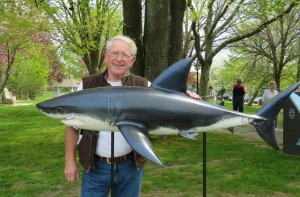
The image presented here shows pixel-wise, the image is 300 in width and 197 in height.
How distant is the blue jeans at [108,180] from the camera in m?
2.94

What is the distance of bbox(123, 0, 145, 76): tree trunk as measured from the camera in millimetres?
10008

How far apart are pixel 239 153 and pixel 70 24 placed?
11.6 meters

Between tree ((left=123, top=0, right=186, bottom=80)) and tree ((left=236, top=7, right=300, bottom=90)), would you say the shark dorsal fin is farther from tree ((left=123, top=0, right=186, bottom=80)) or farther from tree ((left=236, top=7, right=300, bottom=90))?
tree ((left=236, top=7, right=300, bottom=90))

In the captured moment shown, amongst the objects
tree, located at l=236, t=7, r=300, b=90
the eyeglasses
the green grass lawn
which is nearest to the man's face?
the eyeglasses

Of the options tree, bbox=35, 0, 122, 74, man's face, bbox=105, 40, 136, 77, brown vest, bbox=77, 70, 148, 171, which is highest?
tree, bbox=35, 0, 122, 74

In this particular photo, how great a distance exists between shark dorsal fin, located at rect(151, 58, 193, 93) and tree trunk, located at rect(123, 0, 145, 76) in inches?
298

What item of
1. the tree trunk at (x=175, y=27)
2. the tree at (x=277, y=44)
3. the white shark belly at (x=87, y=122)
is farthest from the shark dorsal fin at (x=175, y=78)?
the tree at (x=277, y=44)

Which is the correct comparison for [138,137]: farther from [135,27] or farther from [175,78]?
[135,27]

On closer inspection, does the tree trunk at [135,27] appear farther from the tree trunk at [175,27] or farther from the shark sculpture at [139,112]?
the shark sculpture at [139,112]

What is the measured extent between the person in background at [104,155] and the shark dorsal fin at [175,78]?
1.20 feet

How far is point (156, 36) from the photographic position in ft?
31.1

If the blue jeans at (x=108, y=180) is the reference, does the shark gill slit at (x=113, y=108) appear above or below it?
above

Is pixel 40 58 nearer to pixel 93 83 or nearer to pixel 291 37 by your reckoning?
pixel 291 37

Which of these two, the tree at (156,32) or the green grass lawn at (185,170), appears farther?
the tree at (156,32)
